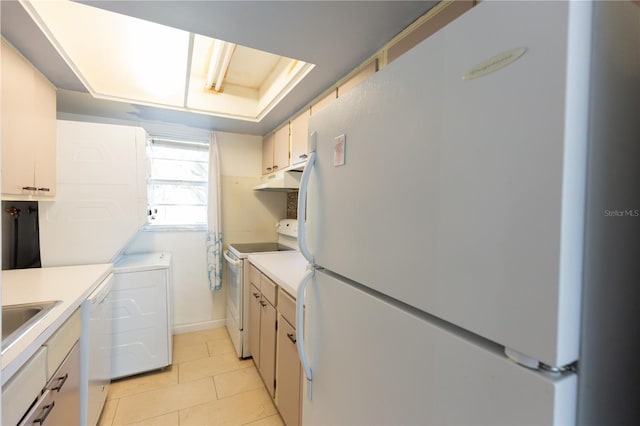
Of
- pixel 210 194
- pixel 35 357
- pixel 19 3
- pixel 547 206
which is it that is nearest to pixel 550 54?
pixel 547 206

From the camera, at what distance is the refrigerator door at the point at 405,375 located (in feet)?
1.28

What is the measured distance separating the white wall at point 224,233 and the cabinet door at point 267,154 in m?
0.09

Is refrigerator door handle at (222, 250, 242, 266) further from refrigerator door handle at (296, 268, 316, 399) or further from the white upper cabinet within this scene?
refrigerator door handle at (296, 268, 316, 399)

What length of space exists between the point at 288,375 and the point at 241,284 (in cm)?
107

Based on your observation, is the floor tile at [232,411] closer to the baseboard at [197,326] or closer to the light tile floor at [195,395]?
the light tile floor at [195,395]

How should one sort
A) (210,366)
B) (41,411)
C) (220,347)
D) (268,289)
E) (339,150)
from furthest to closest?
(220,347) < (210,366) < (268,289) < (41,411) < (339,150)

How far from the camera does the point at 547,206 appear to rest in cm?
37

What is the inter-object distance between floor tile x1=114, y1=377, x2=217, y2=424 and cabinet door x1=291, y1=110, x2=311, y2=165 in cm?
192

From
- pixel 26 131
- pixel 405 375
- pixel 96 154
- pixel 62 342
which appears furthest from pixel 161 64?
pixel 405 375

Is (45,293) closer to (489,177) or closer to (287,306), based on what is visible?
(287,306)

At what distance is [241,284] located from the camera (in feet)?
7.98

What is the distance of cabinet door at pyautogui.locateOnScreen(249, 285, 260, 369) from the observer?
213cm

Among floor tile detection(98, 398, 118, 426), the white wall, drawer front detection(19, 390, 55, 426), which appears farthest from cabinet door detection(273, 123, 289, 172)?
floor tile detection(98, 398, 118, 426)

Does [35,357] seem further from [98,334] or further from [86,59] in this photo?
[86,59]
